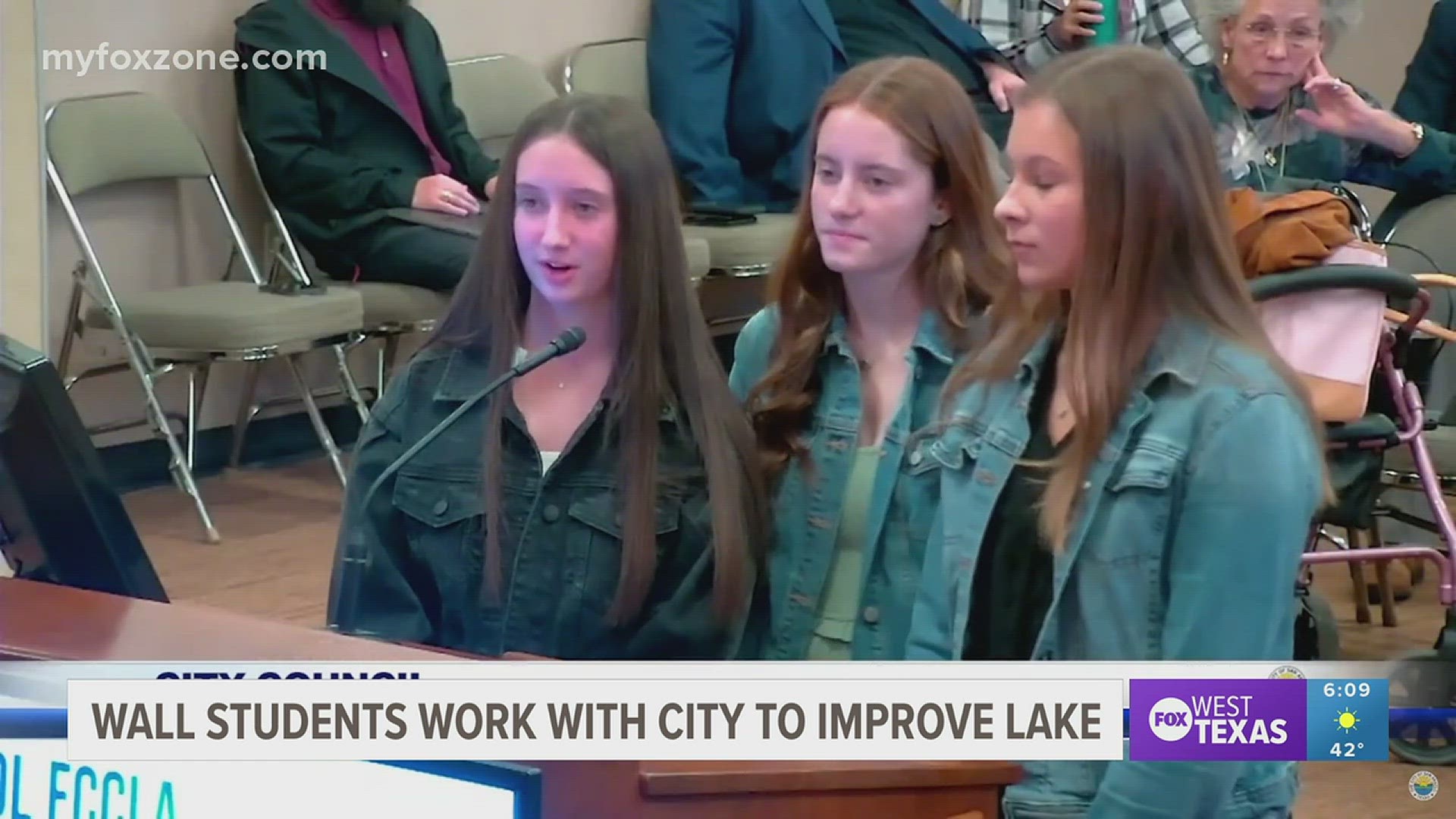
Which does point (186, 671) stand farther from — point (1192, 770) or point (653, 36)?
point (653, 36)

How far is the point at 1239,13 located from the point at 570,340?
134 cm

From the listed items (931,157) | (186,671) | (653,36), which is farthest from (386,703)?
(653,36)

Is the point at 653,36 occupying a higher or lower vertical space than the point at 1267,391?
higher

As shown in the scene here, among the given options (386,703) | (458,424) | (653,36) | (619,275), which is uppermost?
(653,36)

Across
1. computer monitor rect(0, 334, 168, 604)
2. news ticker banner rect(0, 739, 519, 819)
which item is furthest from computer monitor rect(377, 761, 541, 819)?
computer monitor rect(0, 334, 168, 604)

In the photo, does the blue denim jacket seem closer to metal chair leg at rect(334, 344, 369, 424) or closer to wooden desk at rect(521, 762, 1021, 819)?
wooden desk at rect(521, 762, 1021, 819)

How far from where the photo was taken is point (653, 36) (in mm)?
3725

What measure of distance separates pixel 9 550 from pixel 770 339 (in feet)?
2.09

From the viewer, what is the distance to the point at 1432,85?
2.76m

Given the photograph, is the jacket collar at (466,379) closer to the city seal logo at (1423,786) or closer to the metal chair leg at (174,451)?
the city seal logo at (1423,786)

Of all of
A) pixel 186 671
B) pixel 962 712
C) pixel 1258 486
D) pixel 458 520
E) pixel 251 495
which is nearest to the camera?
pixel 186 671

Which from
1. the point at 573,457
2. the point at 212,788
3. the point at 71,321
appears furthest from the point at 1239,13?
the point at 71,321

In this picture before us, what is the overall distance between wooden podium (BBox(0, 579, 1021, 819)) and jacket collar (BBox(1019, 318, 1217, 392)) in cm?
35

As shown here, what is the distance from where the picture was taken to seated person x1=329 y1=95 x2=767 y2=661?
1.35m
